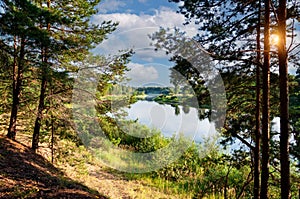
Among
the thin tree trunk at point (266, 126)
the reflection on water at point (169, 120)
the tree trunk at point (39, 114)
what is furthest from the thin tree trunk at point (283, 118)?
the reflection on water at point (169, 120)

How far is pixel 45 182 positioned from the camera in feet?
16.3

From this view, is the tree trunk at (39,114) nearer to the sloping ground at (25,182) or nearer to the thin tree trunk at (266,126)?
the sloping ground at (25,182)

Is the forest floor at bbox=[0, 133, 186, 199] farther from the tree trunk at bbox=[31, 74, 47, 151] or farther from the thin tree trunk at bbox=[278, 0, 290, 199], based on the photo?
the thin tree trunk at bbox=[278, 0, 290, 199]

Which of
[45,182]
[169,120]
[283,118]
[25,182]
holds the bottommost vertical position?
[45,182]

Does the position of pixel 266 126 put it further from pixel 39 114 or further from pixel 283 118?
pixel 39 114

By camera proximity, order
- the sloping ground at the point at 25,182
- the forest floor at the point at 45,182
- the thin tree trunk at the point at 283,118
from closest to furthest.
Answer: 1. the thin tree trunk at the point at 283,118
2. the sloping ground at the point at 25,182
3. the forest floor at the point at 45,182

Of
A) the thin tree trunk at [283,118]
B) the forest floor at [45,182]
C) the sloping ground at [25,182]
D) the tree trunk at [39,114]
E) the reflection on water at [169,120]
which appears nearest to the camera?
the thin tree trunk at [283,118]

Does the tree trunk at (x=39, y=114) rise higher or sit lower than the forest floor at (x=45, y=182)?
higher

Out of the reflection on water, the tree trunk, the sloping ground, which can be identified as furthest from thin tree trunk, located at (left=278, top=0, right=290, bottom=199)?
the reflection on water

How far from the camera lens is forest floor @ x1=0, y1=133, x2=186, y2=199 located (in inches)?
164

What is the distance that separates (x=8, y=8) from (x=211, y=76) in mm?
5381

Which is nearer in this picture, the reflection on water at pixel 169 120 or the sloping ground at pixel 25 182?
the sloping ground at pixel 25 182

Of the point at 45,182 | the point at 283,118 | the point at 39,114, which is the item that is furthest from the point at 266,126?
the point at 39,114

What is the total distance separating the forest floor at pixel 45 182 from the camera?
4168 mm
